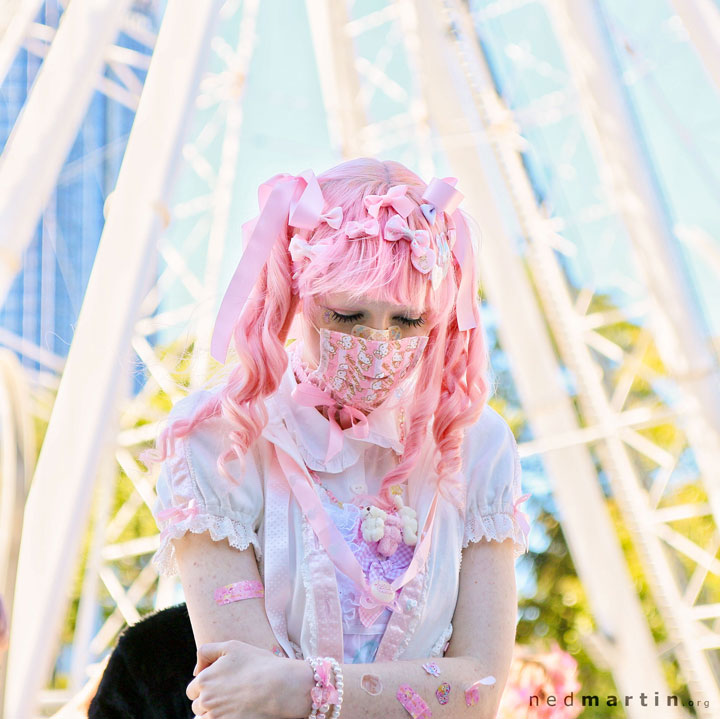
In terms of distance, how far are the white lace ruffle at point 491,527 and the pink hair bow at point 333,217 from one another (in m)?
0.59

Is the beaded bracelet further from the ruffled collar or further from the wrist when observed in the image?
the ruffled collar

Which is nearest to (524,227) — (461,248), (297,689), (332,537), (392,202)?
(461,248)

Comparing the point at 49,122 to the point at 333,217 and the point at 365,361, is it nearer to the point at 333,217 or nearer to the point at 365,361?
the point at 333,217

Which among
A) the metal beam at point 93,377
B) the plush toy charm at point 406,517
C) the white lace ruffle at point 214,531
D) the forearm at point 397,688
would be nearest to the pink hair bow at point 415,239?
the plush toy charm at point 406,517

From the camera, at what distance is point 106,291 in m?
3.34

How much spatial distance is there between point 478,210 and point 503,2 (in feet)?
5.08

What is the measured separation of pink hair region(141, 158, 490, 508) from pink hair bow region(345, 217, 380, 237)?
0.01 meters

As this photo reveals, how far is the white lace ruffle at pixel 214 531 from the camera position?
184 centimetres

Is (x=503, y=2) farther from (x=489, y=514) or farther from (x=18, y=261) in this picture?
(x=489, y=514)

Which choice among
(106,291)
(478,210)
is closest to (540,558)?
(478,210)

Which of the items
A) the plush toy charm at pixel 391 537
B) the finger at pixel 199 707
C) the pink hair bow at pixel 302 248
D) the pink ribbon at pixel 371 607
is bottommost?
the finger at pixel 199 707

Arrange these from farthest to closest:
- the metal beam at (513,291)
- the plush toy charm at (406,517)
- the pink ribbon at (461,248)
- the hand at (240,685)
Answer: the metal beam at (513,291)
the pink ribbon at (461,248)
the plush toy charm at (406,517)
the hand at (240,685)

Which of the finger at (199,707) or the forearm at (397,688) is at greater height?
the finger at (199,707)

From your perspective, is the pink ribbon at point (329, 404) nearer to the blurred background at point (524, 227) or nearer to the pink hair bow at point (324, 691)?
the pink hair bow at point (324, 691)
